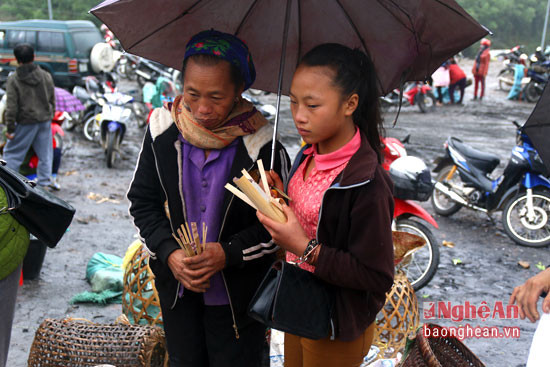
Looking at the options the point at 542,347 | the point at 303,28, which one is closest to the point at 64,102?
the point at 303,28

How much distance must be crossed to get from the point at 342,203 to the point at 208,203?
587 millimetres

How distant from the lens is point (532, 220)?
5945mm

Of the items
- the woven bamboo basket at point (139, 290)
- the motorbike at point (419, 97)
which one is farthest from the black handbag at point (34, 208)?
the motorbike at point (419, 97)

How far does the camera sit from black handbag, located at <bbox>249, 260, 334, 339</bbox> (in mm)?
1756

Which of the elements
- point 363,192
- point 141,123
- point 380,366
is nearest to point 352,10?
point 363,192

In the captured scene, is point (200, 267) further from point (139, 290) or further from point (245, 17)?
point (139, 290)

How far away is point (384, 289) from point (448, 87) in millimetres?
16614

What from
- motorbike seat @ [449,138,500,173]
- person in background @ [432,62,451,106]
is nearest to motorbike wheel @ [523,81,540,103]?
person in background @ [432,62,451,106]

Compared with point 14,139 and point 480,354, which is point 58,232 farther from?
point 14,139

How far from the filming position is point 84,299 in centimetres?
423

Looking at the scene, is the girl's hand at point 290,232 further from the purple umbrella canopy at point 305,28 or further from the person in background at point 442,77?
the person in background at point 442,77

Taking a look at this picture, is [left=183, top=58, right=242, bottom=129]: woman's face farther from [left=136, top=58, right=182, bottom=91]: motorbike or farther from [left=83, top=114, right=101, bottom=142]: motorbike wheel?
[left=136, top=58, right=182, bottom=91]: motorbike

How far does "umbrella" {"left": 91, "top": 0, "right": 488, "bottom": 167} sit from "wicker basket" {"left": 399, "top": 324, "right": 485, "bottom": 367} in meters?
1.13

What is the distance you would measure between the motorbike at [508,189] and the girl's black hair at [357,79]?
170 inches
